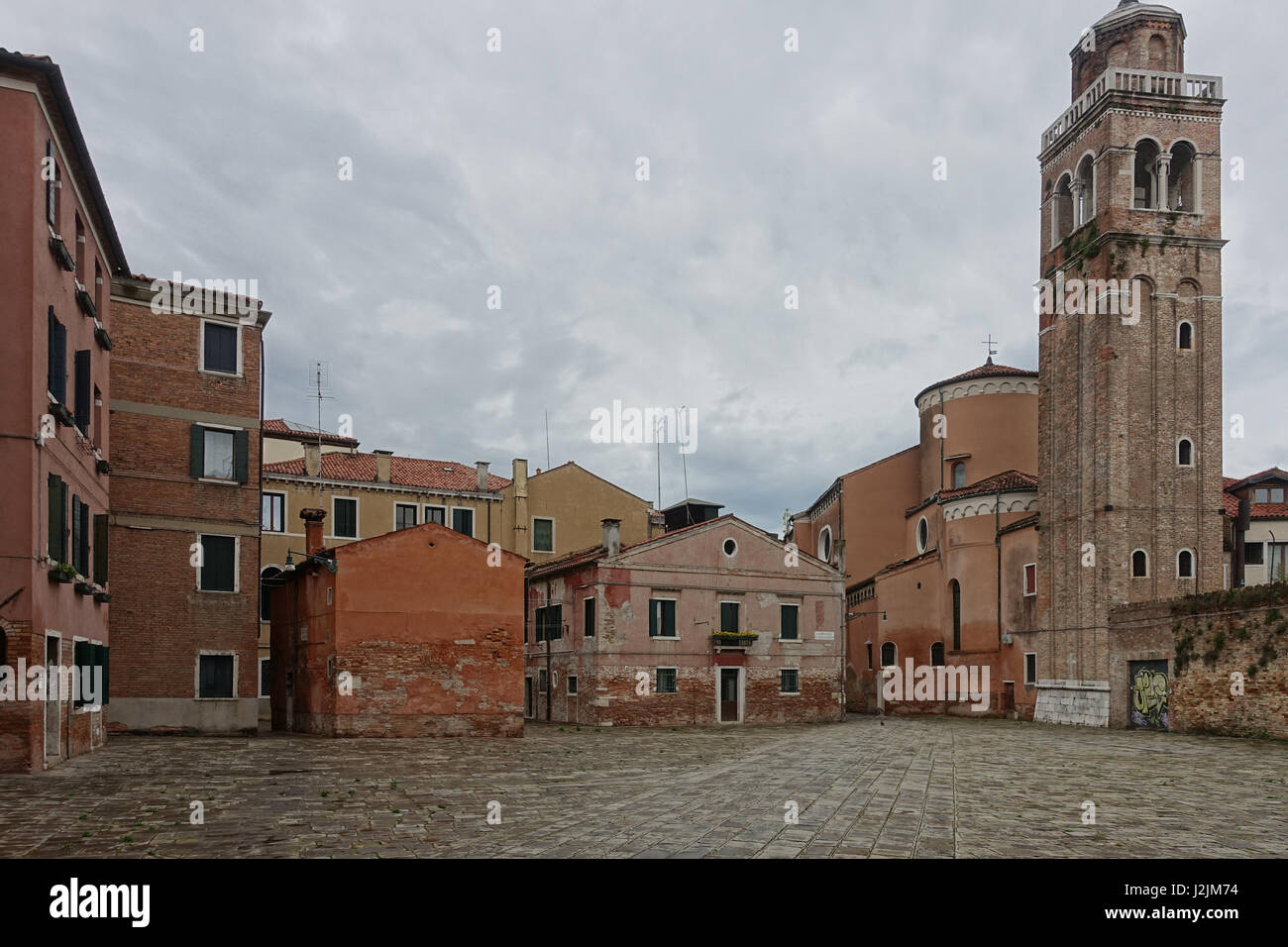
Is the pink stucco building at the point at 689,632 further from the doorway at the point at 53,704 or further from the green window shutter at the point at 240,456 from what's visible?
the doorway at the point at 53,704

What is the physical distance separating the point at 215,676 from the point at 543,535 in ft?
67.0

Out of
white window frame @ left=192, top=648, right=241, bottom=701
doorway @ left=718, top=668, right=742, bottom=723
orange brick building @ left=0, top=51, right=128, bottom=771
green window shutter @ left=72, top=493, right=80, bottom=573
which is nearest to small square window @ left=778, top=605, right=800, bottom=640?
doorway @ left=718, top=668, right=742, bottom=723

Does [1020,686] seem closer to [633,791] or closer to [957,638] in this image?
[957,638]

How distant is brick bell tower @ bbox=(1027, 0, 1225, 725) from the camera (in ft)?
127

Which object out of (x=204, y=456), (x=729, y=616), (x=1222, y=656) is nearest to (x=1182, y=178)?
(x=1222, y=656)

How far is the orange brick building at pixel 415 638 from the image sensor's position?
2862 cm

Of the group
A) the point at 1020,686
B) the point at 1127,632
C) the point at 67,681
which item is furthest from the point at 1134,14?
the point at 67,681

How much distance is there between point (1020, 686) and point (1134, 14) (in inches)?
1021

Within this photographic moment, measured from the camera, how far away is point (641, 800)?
49.9 ft

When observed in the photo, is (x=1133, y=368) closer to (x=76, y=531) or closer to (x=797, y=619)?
(x=797, y=619)

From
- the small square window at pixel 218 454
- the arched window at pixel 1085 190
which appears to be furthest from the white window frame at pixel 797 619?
the small square window at pixel 218 454

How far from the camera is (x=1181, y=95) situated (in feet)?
133

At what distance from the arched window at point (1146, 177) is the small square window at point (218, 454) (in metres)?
33.0
